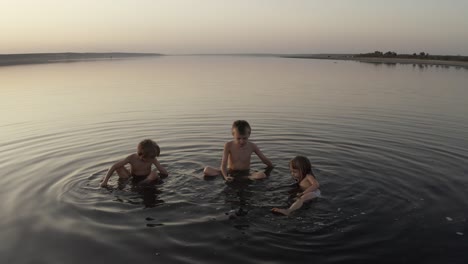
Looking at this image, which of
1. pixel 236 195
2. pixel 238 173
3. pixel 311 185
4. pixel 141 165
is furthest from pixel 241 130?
pixel 141 165

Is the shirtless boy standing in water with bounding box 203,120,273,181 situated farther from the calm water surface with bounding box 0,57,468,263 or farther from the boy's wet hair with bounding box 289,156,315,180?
the boy's wet hair with bounding box 289,156,315,180

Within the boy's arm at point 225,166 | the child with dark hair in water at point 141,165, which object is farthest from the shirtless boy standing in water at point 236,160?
the child with dark hair in water at point 141,165

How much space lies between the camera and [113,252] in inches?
252

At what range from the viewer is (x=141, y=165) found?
10.1 metres

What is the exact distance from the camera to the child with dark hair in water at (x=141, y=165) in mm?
9516

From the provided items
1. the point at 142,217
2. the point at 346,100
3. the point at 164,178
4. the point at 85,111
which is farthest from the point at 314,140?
the point at 85,111

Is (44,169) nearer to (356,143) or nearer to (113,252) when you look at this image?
(113,252)

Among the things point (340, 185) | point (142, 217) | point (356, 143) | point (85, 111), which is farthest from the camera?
point (85, 111)

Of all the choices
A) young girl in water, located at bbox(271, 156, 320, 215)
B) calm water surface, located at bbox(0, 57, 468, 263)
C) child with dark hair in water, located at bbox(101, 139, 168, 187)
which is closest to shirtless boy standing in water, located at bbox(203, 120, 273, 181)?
calm water surface, located at bbox(0, 57, 468, 263)

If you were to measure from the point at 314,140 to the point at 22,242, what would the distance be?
33.5 ft

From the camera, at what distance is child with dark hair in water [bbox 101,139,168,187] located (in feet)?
31.2

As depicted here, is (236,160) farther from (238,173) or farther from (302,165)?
(302,165)

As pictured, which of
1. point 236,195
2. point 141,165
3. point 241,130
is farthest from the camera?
point 141,165

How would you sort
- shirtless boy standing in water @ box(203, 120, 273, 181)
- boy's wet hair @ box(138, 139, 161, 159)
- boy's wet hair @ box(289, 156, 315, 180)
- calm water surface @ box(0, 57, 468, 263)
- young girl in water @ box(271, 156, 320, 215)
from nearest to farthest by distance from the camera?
calm water surface @ box(0, 57, 468, 263)
young girl in water @ box(271, 156, 320, 215)
boy's wet hair @ box(289, 156, 315, 180)
boy's wet hair @ box(138, 139, 161, 159)
shirtless boy standing in water @ box(203, 120, 273, 181)
